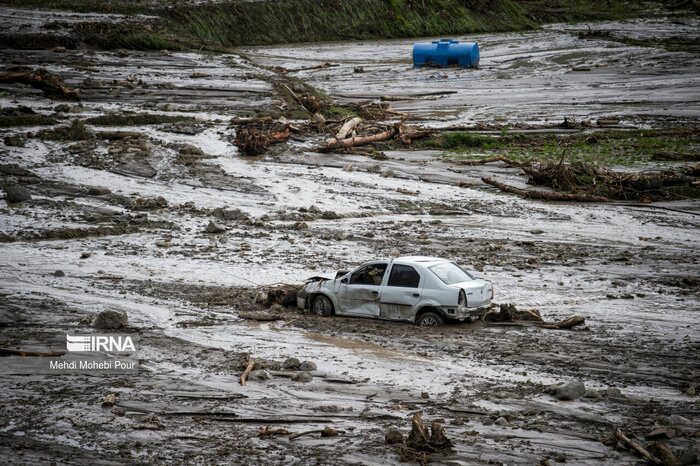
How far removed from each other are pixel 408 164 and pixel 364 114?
855 cm

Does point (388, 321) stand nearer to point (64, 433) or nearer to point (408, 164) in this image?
point (64, 433)

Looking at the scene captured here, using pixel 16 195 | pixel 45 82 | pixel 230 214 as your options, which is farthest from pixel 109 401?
pixel 45 82

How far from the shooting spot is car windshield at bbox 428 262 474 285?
14195mm

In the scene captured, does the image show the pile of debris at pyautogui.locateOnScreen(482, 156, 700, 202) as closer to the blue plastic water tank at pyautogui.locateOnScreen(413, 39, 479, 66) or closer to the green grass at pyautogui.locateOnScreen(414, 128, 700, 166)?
the green grass at pyautogui.locateOnScreen(414, 128, 700, 166)

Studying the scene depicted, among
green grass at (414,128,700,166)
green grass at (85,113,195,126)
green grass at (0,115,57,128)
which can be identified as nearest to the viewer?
green grass at (414,128,700,166)

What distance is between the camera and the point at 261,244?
69.5ft

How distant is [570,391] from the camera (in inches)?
390

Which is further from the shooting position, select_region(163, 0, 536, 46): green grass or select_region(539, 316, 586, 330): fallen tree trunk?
select_region(163, 0, 536, 46): green grass

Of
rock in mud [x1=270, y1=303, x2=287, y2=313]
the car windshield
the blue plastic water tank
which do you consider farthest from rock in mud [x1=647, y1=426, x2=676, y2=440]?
the blue plastic water tank

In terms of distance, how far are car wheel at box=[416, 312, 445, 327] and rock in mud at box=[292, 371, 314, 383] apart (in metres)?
3.70

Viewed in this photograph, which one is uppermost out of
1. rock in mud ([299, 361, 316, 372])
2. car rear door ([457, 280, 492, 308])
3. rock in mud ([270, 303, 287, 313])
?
car rear door ([457, 280, 492, 308])

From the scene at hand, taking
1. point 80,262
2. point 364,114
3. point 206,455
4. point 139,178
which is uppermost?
point 364,114

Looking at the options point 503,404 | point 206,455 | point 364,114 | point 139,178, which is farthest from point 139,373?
point 364,114

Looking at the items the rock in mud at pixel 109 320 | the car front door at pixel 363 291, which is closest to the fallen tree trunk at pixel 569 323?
the car front door at pixel 363 291
